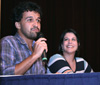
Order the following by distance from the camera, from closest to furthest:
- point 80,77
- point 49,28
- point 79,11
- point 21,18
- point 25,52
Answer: point 80,77 → point 25,52 → point 21,18 → point 49,28 → point 79,11

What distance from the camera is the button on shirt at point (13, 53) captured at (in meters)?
1.15

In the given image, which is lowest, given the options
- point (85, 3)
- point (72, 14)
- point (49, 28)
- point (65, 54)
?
point (65, 54)

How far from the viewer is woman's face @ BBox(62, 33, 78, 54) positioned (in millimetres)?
1810

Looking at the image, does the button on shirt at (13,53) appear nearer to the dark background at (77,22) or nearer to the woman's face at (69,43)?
the woman's face at (69,43)

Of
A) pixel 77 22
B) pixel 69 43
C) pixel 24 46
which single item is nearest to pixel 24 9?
pixel 24 46

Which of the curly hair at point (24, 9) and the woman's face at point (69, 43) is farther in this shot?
the woman's face at point (69, 43)

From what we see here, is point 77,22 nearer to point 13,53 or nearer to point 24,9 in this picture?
point 24,9

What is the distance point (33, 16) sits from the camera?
144cm

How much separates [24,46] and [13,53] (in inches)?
6.9

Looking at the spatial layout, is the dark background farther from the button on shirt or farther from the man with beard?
the button on shirt

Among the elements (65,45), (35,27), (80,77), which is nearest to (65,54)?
(65,45)

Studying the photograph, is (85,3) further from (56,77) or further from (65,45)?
(56,77)

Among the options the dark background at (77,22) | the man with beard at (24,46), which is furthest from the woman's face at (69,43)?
the dark background at (77,22)

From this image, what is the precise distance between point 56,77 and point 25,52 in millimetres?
722
